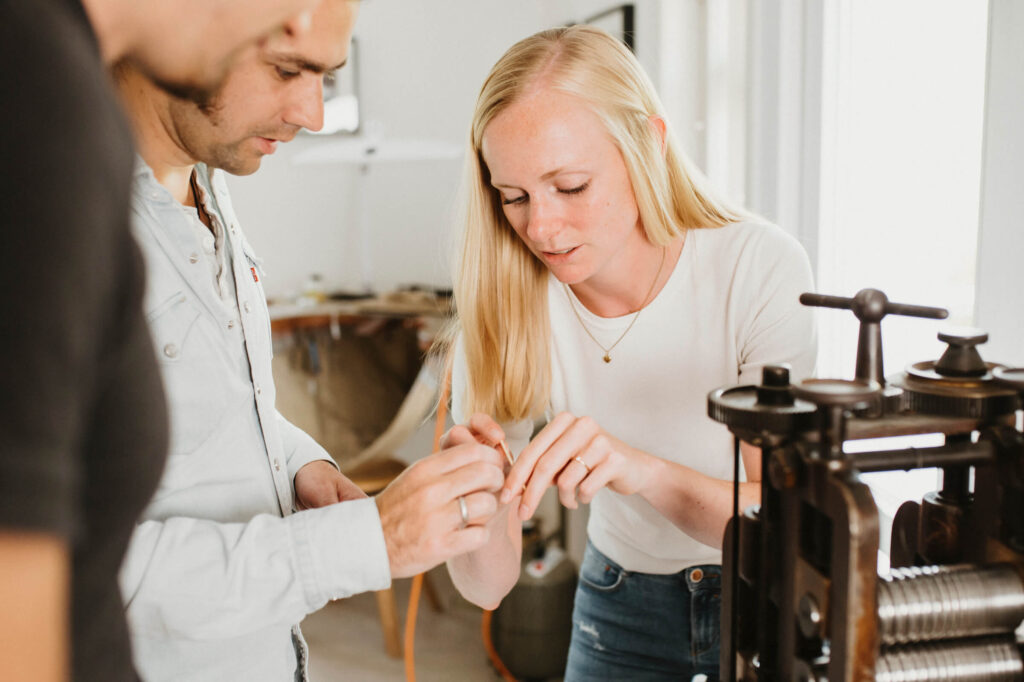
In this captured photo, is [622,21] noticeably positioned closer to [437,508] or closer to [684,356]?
[684,356]

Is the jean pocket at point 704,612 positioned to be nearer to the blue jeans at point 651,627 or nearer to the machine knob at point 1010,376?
the blue jeans at point 651,627

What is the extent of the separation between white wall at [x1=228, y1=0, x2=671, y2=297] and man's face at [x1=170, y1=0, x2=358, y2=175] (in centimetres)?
298

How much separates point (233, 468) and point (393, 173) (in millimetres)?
3371

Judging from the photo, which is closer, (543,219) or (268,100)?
(268,100)

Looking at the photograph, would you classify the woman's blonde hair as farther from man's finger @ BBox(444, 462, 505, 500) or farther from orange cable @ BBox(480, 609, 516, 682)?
orange cable @ BBox(480, 609, 516, 682)

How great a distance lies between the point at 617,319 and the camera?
4.51 ft

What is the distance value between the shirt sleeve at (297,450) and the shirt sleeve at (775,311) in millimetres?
690

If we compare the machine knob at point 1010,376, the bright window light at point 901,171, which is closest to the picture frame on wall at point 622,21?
the bright window light at point 901,171

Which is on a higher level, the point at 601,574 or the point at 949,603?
the point at 949,603

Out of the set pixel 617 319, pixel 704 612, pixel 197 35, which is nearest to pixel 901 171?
pixel 617 319

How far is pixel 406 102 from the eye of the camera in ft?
13.5

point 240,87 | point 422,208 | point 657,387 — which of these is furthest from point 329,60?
point 422,208

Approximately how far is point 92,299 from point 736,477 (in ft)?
1.83

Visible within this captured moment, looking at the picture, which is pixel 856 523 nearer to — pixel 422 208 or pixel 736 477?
pixel 736 477
